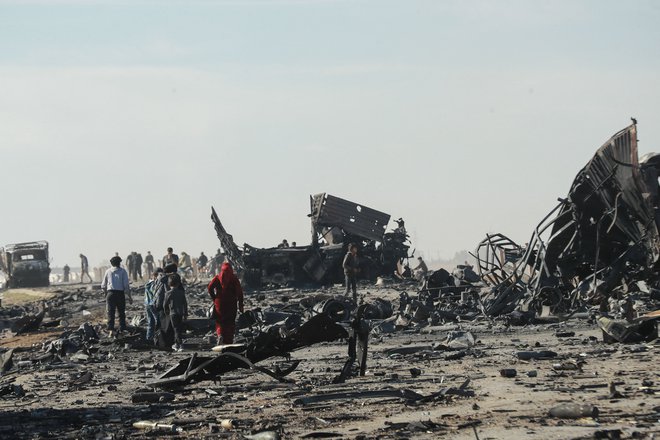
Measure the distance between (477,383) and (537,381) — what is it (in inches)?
24.4

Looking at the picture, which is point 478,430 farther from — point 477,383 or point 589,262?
point 589,262

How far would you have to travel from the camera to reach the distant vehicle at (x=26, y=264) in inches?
2361

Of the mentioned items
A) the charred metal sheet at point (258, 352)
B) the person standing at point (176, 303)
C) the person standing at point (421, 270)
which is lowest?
the charred metal sheet at point (258, 352)

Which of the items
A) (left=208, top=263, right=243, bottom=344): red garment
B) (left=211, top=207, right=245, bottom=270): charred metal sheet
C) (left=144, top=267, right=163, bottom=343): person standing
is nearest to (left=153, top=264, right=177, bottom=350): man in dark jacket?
(left=144, top=267, right=163, bottom=343): person standing

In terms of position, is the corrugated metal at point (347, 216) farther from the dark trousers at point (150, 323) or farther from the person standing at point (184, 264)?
the dark trousers at point (150, 323)

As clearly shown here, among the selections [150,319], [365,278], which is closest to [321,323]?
[150,319]

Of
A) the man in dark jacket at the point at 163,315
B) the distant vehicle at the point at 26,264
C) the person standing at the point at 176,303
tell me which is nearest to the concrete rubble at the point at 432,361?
the man in dark jacket at the point at 163,315

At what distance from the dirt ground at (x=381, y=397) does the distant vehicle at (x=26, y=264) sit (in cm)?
4315

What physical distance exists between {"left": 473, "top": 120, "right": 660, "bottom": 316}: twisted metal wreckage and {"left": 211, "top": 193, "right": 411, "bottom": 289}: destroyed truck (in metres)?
16.3

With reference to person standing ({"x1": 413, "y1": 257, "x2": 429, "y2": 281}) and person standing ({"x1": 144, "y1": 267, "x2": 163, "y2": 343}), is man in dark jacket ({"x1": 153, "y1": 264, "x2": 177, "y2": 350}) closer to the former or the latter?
person standing ({"x1": 144, "y1": 267, "x2": 163, "y2": 343})

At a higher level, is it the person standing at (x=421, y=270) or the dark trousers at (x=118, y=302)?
the person standing at (x=421, y=270)

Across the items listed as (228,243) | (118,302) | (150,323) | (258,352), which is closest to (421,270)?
(228,243)

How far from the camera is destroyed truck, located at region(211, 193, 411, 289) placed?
131 feet

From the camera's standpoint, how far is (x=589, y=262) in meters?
23.7
